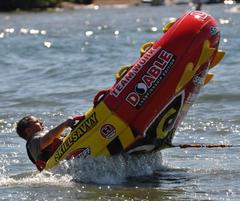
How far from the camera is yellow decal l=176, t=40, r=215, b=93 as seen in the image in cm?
893

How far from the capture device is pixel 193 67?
352 inches

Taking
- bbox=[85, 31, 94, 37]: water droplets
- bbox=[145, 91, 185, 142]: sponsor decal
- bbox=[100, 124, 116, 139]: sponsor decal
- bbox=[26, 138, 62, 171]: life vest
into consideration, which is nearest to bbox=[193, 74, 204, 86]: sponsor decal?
bbox=[145, 91, 185, 142]: sponsor decal

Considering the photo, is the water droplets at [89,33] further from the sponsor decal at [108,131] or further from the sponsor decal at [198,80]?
the sponsor decal at [108,131]

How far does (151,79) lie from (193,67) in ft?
1.45

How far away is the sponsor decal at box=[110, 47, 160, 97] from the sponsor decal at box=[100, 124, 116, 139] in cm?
33

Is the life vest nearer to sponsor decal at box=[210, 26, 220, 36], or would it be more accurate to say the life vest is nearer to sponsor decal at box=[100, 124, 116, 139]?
sponsor decal at box=[100, 124, 116, 139]

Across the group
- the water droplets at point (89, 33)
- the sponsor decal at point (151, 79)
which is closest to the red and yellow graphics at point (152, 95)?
the sponsor decal at point (151, 79)

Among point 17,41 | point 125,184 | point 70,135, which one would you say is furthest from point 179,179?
point 17,41

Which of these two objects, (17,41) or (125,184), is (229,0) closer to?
(17,41)

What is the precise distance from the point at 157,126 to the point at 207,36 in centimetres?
105

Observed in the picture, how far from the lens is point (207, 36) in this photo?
8.98m

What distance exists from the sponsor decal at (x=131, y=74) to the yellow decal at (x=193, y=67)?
0.39m

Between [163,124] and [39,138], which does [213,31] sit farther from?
[39,138]

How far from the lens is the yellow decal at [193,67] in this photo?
893 cm
